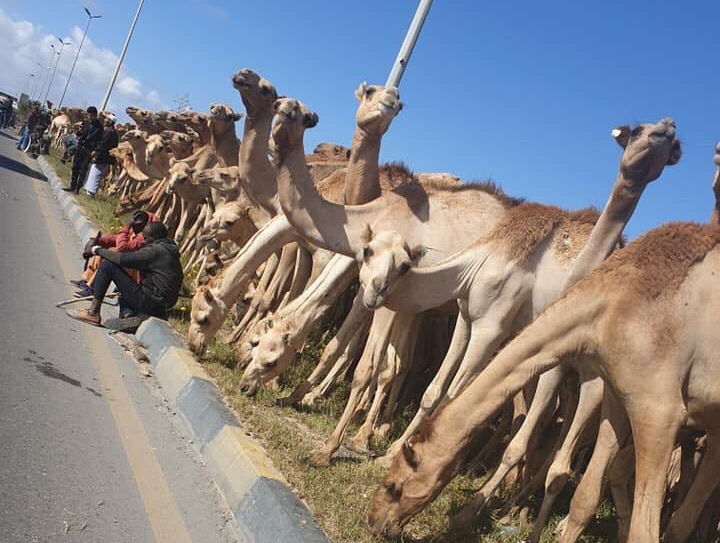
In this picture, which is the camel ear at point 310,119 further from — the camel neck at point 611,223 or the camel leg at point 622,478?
the camel leg at point 622,478

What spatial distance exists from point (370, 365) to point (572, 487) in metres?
2.30

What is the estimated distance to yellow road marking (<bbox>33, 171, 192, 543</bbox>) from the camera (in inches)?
169

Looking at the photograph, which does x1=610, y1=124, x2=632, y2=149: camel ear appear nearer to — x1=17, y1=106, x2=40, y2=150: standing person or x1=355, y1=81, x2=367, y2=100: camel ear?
x1=355, y1=81, x2=367, y2=100: camel ear

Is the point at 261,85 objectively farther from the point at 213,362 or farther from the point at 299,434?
the point at 299,434

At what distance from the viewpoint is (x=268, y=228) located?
26.1 ft

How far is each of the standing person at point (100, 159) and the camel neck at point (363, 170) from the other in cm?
1185

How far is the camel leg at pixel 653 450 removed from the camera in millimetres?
3967

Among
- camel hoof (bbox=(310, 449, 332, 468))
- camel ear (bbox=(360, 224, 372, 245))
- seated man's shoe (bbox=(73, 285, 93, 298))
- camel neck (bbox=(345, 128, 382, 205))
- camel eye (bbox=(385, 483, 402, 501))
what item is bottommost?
seated man's shoe (bbox=(73, 285, 93, 298))

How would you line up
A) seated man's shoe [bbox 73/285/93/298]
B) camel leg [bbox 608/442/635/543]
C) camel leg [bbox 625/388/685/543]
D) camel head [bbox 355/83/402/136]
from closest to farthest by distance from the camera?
1. camel leg [bbox 625/388/685/543]
2. camel leg [bbox 608/442/635/543]
3. camel head [bbox 355/83/402/136]
4. seated man's shoe [bbox 73/285/93/298]

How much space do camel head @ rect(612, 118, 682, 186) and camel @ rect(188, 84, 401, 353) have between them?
107 inches

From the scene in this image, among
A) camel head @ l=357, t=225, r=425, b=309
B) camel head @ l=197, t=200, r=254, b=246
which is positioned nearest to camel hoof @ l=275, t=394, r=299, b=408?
camel head @ l=357, t=225, r=425, b=309

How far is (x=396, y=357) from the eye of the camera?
707 centimetres

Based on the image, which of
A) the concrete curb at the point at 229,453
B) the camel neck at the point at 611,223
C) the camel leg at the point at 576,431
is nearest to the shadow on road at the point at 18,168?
the concrete curb at the point at 229,453

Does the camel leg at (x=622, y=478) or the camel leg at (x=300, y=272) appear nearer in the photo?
the camel leg at (x=622, y=478)
